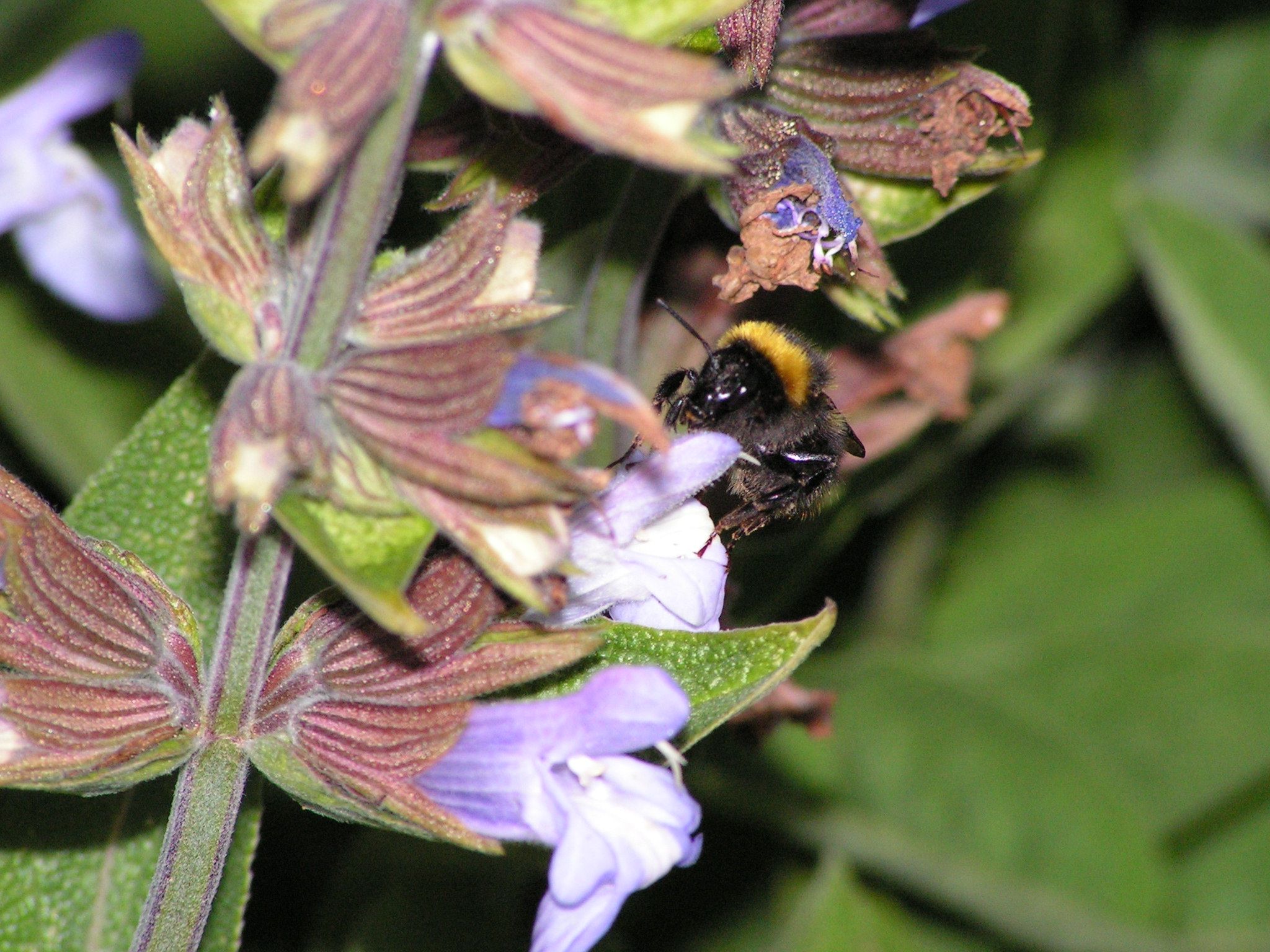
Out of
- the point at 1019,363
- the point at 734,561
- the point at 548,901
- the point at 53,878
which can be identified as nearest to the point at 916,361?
the point at 734,561

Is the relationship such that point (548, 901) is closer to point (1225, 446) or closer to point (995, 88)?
point (995, 88)

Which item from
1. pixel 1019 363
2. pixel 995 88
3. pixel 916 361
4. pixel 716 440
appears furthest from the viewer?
pixel 1019 363

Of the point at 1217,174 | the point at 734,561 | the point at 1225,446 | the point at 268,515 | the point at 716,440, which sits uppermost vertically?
the point at 268,515

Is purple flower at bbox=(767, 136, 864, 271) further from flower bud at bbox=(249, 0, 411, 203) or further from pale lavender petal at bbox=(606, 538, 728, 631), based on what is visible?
flower bud at bbox=(249, 0, 411, 203)

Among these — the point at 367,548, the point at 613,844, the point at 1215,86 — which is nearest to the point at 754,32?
the point at 367,548

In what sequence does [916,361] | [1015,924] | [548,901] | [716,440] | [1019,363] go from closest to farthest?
[548,901] < [716,440] < [916,361] < [1015,924] < [1019,363]

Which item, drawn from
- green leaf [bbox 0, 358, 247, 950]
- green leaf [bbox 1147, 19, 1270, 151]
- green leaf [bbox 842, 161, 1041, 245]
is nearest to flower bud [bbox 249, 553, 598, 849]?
green leaf [bbox 0, 358, 247, 950]
